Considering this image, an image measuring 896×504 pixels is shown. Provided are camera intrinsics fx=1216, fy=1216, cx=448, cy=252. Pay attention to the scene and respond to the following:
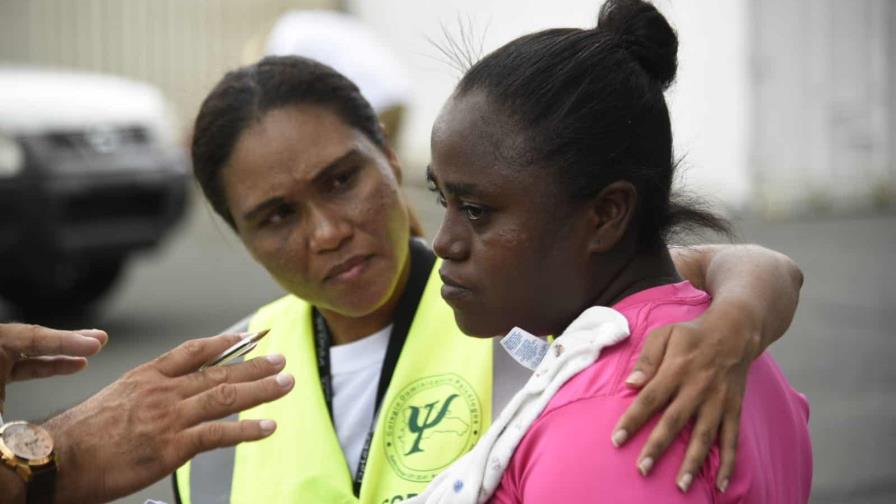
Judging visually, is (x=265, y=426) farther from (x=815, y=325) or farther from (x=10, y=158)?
(x=815, y=325)

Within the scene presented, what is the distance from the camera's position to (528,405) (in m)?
1.57

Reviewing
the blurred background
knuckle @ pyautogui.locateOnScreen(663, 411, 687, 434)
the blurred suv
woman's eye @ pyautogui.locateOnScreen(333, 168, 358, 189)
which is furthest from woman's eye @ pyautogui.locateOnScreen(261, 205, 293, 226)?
the blurred suv

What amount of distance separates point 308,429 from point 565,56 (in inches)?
35.7

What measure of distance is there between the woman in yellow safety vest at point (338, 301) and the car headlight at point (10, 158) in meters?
4.58

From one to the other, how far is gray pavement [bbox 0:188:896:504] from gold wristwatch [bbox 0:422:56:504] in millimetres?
1058

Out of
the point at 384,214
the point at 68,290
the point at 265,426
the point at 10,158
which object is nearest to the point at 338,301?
the point at 384,214

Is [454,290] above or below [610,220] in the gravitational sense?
below

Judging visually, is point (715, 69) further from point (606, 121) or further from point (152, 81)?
point (606, 121)

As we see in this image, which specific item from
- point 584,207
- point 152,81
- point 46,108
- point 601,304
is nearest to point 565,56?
point 584,207

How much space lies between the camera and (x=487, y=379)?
2203 millimetres

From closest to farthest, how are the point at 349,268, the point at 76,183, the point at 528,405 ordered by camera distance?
the point at 528,405 < the point at 349,268 < the point at 76,183

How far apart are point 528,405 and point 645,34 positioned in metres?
0.58

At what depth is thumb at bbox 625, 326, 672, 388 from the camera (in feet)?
4.91

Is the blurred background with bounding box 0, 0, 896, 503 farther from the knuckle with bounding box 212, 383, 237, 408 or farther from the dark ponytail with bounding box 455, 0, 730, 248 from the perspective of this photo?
the knuckle with bounding box 212, 383, 237, 408
